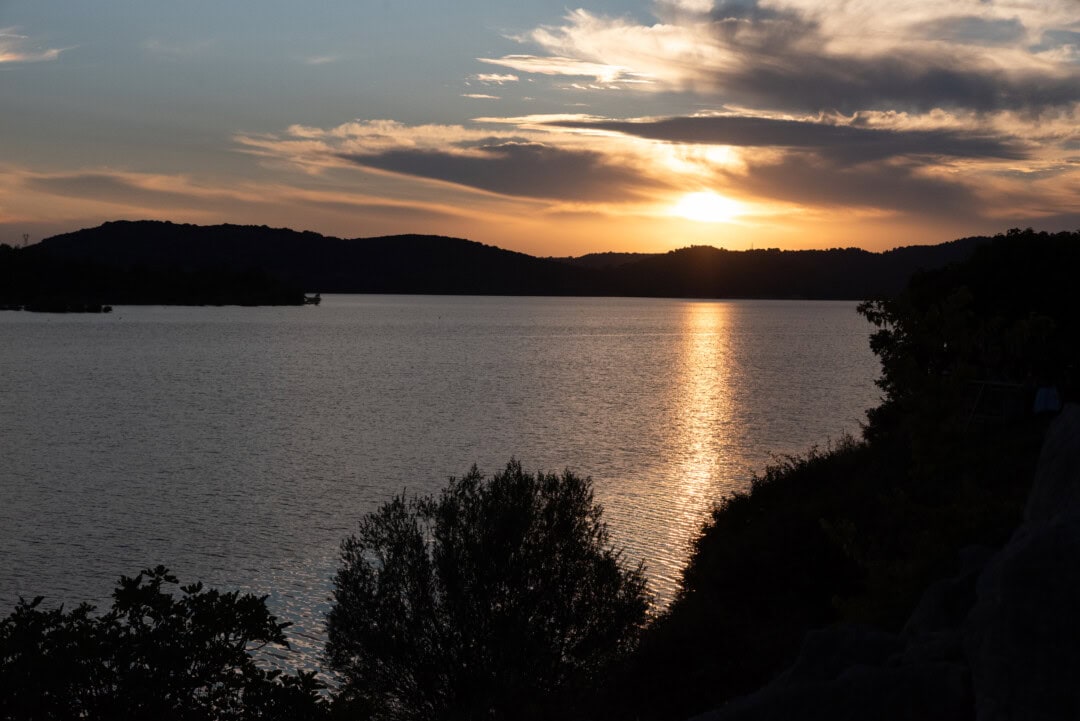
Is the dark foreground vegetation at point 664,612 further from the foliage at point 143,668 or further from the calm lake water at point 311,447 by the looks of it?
the calm lake water at point 311,447

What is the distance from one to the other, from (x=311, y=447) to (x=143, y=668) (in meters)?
70.0

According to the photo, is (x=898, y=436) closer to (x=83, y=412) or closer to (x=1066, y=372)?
(x=1066, y=372)

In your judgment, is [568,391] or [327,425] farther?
[568,391]

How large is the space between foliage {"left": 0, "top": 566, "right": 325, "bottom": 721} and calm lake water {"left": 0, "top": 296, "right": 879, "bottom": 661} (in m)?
22.9

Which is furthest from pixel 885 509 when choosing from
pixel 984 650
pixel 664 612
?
pixel 984 650

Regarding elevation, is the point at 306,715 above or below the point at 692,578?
above

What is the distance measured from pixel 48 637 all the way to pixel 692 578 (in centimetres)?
2439

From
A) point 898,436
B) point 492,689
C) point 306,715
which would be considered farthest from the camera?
point 898,436

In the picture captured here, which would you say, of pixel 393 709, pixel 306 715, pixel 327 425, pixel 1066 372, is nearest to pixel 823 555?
pixel 393 709

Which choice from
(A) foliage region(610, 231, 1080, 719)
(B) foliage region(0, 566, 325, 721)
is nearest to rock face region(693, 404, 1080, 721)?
(A) foliage region(610, 231, 1080, 719)

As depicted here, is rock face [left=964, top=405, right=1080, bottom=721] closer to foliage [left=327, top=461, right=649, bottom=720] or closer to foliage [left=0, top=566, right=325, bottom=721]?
foliage [left=0, top=566, right=325, bottom=721]

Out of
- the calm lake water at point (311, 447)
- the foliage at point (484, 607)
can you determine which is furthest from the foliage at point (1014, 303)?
the foliage at point (484, 607)

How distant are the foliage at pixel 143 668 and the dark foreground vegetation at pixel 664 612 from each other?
4cm

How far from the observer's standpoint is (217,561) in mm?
47625
